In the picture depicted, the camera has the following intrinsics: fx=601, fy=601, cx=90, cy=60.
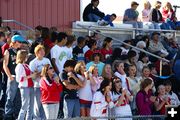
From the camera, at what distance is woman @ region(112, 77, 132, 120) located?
11891 mm

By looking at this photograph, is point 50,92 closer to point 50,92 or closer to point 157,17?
point 50,92

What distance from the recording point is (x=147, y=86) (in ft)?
41.0

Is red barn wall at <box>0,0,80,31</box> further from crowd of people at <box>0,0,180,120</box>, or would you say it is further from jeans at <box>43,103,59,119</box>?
jeans at <box>43,103,59,119</box>

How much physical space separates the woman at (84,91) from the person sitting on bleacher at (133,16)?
7.60 metres

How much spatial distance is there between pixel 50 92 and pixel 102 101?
1.05 meters

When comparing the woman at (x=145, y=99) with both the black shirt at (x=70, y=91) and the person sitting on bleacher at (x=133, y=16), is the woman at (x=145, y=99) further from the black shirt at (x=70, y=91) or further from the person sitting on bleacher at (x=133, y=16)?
the person sitting on bleacher at (x=133, y=16)

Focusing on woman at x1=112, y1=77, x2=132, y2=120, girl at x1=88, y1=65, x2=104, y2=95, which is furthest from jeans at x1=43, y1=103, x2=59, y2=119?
woman at x1=112, y1=77, x2=132, y2=120

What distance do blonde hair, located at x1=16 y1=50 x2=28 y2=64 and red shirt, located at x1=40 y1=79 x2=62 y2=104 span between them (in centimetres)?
67

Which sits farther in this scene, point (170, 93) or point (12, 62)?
point (170, 93)

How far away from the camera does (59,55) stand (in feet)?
41.9

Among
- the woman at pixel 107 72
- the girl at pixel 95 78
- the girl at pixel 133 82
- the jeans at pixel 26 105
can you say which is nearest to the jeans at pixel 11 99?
the jeans at pixel 26 105

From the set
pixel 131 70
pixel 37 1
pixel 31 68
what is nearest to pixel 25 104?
pixel 31 68

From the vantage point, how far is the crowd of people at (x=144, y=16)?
729 inches

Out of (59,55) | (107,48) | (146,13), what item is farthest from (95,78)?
(146,13)
